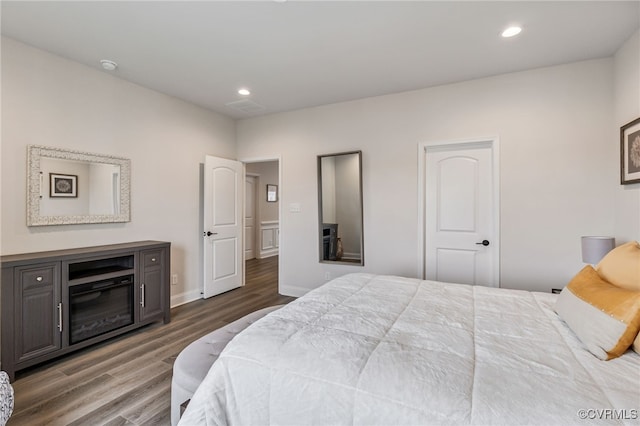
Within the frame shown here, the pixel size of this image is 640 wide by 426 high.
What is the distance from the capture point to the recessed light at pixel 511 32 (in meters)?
2.27

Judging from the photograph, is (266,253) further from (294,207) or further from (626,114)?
(626,114)

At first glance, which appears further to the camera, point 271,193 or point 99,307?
point 271,193

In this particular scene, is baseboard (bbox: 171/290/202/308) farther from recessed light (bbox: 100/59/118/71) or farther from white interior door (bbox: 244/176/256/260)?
white interior door (bbox: 244/176/256/260)

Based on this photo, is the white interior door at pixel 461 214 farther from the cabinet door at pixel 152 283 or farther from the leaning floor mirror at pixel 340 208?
the cabinet door at pixel 152 283

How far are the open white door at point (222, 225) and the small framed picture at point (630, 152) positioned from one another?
14.4 feet

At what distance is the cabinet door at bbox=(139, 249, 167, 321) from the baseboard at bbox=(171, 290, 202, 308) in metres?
0.60

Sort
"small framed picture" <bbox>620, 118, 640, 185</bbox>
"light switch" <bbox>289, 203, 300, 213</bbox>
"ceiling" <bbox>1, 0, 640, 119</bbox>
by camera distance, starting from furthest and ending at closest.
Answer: "light switch" <bbox>289, 203, 300, 213</bbox>, "small framed picture" <bbox>620, 118, 640, 185</bbox>, "ceiling" <bbox>1, 0, 640, 119</bbox>

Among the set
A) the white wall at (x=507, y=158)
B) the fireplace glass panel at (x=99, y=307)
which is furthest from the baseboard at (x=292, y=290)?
the fireplace glass panel at (x=99, y=307)

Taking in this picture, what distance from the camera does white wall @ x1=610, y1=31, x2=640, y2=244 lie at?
228cm

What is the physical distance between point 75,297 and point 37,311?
26cm

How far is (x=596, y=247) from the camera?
7.72ft

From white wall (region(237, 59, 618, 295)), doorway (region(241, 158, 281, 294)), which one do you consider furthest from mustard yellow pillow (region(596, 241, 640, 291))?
doorway (region(241, 158, 281, 294))

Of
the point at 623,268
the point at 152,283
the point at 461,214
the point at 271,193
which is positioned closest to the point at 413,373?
the point at 623,268

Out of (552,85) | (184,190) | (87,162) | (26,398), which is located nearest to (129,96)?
(87,162)
